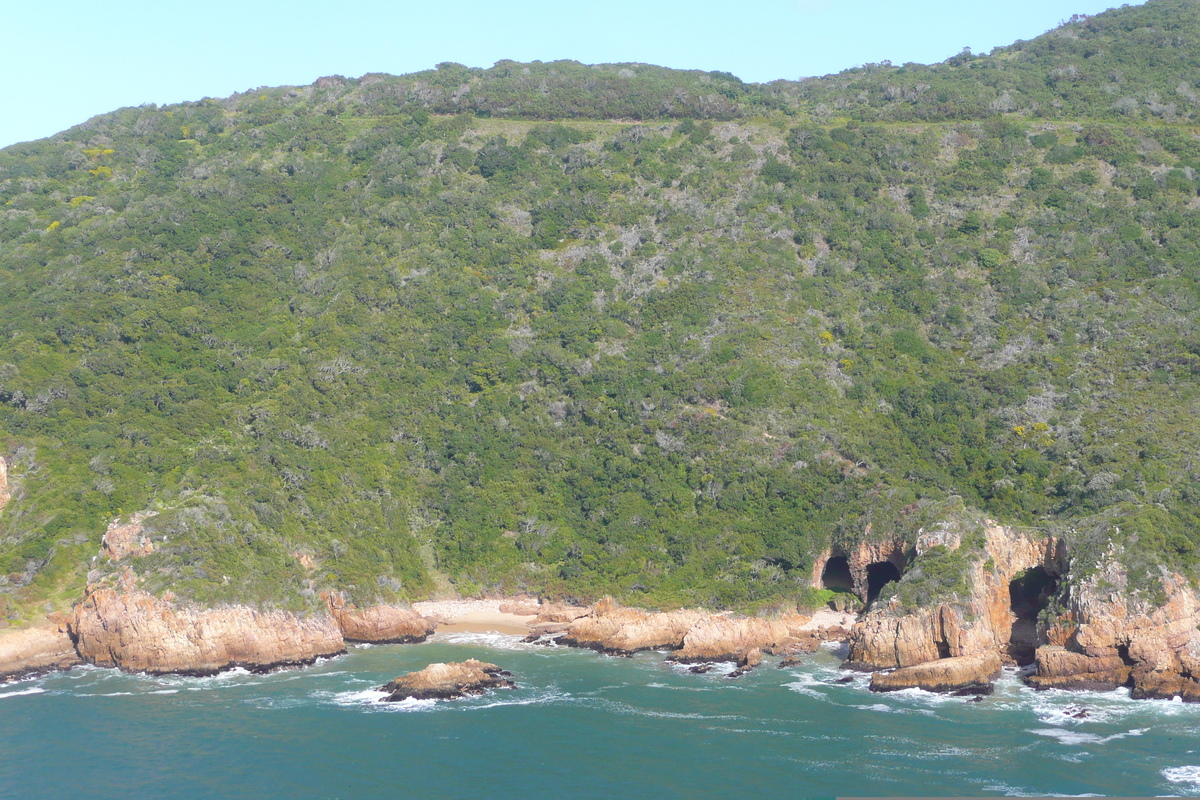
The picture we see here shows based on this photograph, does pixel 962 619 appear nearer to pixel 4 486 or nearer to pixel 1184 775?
pixel 1184 775

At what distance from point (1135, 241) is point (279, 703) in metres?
67.1

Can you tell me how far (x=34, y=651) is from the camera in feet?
175

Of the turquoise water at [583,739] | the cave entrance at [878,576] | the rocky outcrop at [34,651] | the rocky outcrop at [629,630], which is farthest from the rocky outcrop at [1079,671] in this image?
the rocky outcrop at [34,651]

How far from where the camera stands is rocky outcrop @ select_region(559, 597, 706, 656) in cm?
5503

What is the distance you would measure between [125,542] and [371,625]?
1407 centimetres

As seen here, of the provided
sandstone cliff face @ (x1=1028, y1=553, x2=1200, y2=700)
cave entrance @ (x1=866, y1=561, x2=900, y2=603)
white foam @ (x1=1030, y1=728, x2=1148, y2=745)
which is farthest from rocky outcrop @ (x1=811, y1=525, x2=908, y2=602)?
white foam @ (x1=1030, y1=728, x2=1148, y2=745)

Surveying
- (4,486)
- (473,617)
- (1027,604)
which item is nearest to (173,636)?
(473,617)

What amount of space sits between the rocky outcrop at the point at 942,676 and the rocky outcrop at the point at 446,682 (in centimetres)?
1797

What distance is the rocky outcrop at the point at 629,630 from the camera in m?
55.0

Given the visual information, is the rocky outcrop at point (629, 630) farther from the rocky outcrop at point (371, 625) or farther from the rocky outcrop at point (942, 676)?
the rocky outcrop at point (942, 676)

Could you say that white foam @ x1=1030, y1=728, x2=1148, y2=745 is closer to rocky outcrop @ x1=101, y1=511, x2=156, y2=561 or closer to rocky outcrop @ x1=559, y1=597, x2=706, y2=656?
rocky outcrop @ x1=559, y1=597, x2=706, y2=656

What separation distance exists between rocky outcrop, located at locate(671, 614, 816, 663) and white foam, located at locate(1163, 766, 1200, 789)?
19.9 metres

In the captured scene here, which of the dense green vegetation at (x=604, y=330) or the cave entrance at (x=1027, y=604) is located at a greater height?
the dense green vegetation at (x=604, y=330)

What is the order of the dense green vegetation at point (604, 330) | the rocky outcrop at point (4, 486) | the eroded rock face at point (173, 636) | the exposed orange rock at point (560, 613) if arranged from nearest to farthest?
the eroded rock face at point (173, 636) → the exposed orange rock at point (560, 613) → the dense green vegetation at point (604, 330) → the rocky outcrop at point (4, 486)
